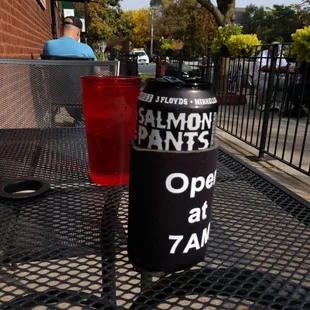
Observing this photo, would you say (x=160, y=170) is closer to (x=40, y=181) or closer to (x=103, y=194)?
(x=103, y=194)

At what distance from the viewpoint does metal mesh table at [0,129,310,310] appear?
2.05 feet

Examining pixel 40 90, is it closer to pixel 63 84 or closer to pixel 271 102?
pixel 63 84

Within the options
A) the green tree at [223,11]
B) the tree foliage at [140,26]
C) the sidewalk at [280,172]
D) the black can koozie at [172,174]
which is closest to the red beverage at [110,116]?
the black can koozie at [172,174]

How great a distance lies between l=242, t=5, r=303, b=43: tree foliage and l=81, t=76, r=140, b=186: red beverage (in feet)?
174

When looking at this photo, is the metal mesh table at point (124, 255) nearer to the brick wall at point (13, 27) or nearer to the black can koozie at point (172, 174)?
the black can koozie at point (172, 174)

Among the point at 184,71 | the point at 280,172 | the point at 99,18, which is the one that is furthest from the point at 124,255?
the point at 99,18

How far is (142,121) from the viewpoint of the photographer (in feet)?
2.05

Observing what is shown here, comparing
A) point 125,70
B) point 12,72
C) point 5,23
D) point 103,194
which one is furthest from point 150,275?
point 125,70

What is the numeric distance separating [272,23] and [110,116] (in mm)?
62615

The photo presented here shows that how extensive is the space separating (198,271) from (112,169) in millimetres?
434

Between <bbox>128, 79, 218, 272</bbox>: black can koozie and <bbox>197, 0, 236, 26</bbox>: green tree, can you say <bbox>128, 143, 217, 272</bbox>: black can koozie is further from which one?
<bbox>197, 0, 236, 26</bbox>: green tree

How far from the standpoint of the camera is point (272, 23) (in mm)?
56406

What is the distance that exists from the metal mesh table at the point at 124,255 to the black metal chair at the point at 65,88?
1232 millimetres

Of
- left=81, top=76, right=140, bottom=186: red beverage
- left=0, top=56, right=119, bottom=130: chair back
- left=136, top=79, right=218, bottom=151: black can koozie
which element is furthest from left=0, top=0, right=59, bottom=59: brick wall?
left=136, top=79, right=218, bottom=151: black can koozie
